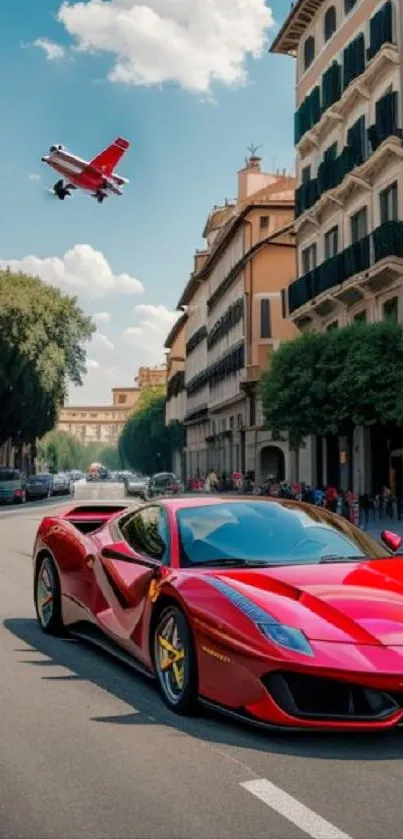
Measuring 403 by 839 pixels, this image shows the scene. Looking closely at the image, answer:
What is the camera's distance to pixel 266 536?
6449mm

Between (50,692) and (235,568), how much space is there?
150cm

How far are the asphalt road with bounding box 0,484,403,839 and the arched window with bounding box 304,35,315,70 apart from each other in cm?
3519

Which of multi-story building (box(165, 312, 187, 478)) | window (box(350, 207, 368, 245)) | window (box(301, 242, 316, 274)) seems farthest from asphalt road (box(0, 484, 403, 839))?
multi-story building (box(165, 312, 187, 478))

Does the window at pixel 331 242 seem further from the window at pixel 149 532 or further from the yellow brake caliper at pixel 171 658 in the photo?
the yellow brake caliper at pixel 171 658

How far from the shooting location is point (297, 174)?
39.2 meters

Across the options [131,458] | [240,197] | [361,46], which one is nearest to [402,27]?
[361,46]

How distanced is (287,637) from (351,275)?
26680 millimetres

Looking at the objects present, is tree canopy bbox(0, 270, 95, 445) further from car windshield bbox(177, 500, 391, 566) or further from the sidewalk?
car windshield bbox(177, 500, 391, 566)

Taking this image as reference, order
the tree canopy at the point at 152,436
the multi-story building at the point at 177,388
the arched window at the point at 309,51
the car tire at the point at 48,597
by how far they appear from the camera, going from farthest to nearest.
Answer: the tree canopy at the point at 152,436 → the multi-story building at the point at 177,388 → the arched window at the point at 309,51 → the car tire at the point at 48,597

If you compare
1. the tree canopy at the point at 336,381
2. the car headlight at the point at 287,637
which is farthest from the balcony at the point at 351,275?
the car headlight at the point at 287,637

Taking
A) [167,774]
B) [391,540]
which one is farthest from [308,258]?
[167,774]

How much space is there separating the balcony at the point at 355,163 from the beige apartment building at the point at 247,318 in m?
8.03

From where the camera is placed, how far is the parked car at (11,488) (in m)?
53.3

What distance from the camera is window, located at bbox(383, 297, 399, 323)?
28.3 meters
